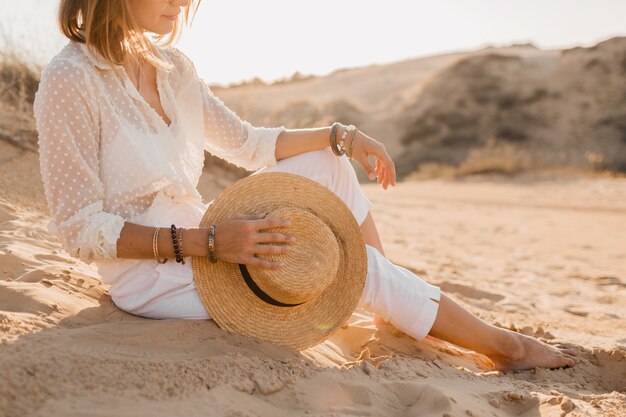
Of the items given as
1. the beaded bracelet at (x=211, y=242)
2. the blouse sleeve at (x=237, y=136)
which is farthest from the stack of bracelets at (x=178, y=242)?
the blouse sleeve at (x=237, y=136)

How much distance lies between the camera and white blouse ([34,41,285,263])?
2.39 m

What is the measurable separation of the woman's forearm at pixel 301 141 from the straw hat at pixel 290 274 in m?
0.42

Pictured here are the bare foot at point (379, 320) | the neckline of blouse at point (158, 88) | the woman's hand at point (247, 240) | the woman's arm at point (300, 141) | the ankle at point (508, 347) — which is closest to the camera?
the woman's hand at point (247, 240)

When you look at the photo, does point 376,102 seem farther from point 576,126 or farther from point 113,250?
point 113,250

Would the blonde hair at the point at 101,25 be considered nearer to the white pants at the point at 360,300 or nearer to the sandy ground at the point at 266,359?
the white pants at the point at 360,300

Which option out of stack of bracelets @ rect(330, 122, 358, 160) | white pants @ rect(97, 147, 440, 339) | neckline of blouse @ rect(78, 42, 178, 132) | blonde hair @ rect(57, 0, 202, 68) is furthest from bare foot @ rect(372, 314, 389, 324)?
blonde hair @ rect(57, 0, 202, 68)

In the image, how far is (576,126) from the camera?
22406 millimetres

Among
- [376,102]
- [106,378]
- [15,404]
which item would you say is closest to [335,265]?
[106,378]

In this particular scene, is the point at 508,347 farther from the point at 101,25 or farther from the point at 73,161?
the point at 101,25

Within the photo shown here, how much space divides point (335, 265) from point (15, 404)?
118 centimetres

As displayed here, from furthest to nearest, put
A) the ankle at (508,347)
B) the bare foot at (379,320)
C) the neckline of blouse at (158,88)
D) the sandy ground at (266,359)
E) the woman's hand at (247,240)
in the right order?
the bare foot at (379,320) < the ankle at (508,347) < the neckline of blouse at (158,88) < the woman's hand at (247,240) < the sandy ground at (266,359)

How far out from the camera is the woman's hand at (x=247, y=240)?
93.4 inches

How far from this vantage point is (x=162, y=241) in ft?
7.95

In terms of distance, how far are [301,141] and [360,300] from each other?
0.78 meters
